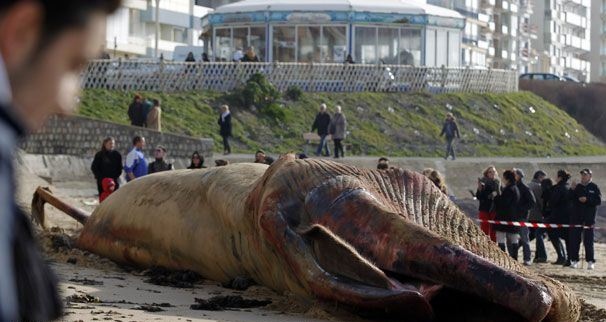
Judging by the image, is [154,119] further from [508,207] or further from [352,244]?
[352,244]

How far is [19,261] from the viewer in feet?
6.89

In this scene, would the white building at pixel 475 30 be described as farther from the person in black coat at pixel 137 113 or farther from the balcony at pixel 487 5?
the person in black coat at pixel 137 113

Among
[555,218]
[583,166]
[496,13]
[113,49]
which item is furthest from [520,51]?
[555,218]

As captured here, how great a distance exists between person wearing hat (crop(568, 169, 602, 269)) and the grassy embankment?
19.8 m

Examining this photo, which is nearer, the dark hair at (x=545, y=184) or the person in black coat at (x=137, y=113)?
the dark hair at (x=545, y=184)

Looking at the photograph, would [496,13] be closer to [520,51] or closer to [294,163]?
[520,51]

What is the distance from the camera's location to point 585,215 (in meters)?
21.3

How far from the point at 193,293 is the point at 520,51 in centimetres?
11297

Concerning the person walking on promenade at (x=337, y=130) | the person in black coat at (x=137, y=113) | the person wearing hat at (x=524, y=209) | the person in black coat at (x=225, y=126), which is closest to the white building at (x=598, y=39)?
the person walking on promenade at (x=337, y=130)

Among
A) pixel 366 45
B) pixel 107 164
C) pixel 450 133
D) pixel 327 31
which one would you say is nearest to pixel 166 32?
pixel 327 31

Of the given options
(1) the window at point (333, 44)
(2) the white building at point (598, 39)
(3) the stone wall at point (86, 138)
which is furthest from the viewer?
(2) the white building at point (598, 39)

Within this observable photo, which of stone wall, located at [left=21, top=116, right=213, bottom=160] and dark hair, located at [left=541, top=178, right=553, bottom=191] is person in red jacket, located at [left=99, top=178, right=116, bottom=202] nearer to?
dark hair, located at [left=541, top=178, right=553, bottom=191]

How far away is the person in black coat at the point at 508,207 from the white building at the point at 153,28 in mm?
54000

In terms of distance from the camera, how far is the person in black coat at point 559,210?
21.4 metres
